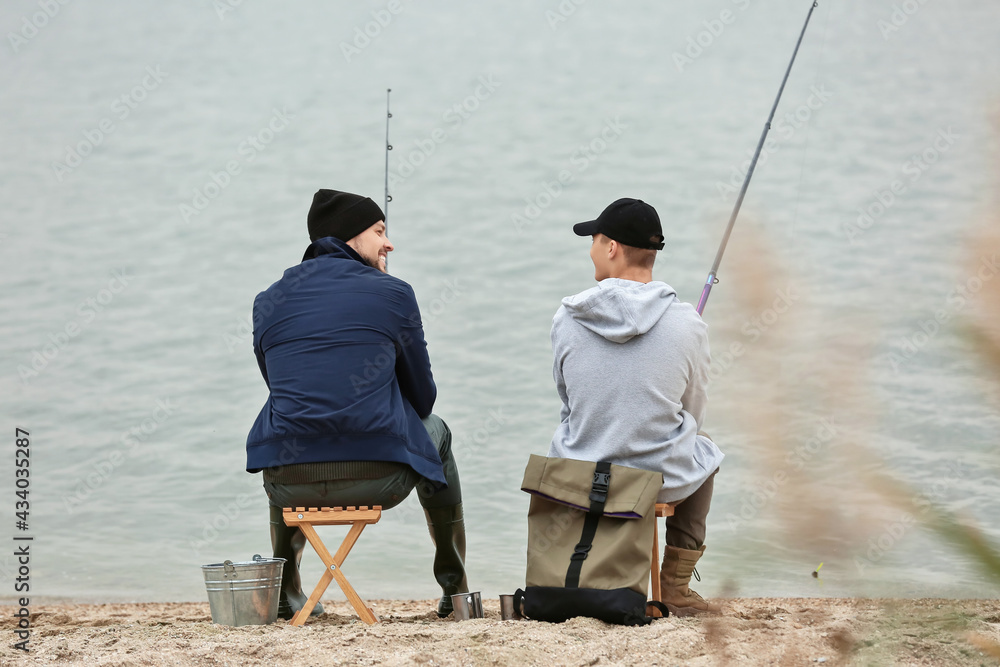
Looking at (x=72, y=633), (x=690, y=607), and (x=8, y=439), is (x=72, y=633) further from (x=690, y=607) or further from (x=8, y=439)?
(x=8, y=439)

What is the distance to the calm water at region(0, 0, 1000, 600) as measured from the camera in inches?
193

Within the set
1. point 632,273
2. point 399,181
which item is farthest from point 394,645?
point 399,181

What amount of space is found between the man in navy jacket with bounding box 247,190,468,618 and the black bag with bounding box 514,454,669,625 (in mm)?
267

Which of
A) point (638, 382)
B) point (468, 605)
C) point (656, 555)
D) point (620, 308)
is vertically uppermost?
point (620, 308)

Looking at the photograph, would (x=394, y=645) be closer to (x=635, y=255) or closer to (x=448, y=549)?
(x=448, y=549)

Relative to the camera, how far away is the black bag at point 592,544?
1858 millimetres

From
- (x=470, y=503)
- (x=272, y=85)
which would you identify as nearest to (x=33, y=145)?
(x=272, y=85)

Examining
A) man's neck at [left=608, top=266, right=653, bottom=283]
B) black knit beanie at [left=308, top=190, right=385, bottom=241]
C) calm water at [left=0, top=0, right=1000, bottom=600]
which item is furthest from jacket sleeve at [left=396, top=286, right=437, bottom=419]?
calm water at [left=0, top=0, right=1000, bottom=600]

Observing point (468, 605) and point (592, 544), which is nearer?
point (592, 544)

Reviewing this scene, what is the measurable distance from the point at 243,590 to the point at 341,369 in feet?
1.50

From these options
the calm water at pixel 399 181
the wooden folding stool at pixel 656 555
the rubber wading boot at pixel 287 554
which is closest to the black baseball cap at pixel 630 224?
the wooden folding stool at pixel 656 555

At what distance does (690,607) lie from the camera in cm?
204

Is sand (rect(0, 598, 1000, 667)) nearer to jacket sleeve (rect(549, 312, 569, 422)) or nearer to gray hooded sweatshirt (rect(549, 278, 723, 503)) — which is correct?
gray hooded sweatshirt (rect(549, 278, 723, 503))

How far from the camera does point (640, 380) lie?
1.96 meters
